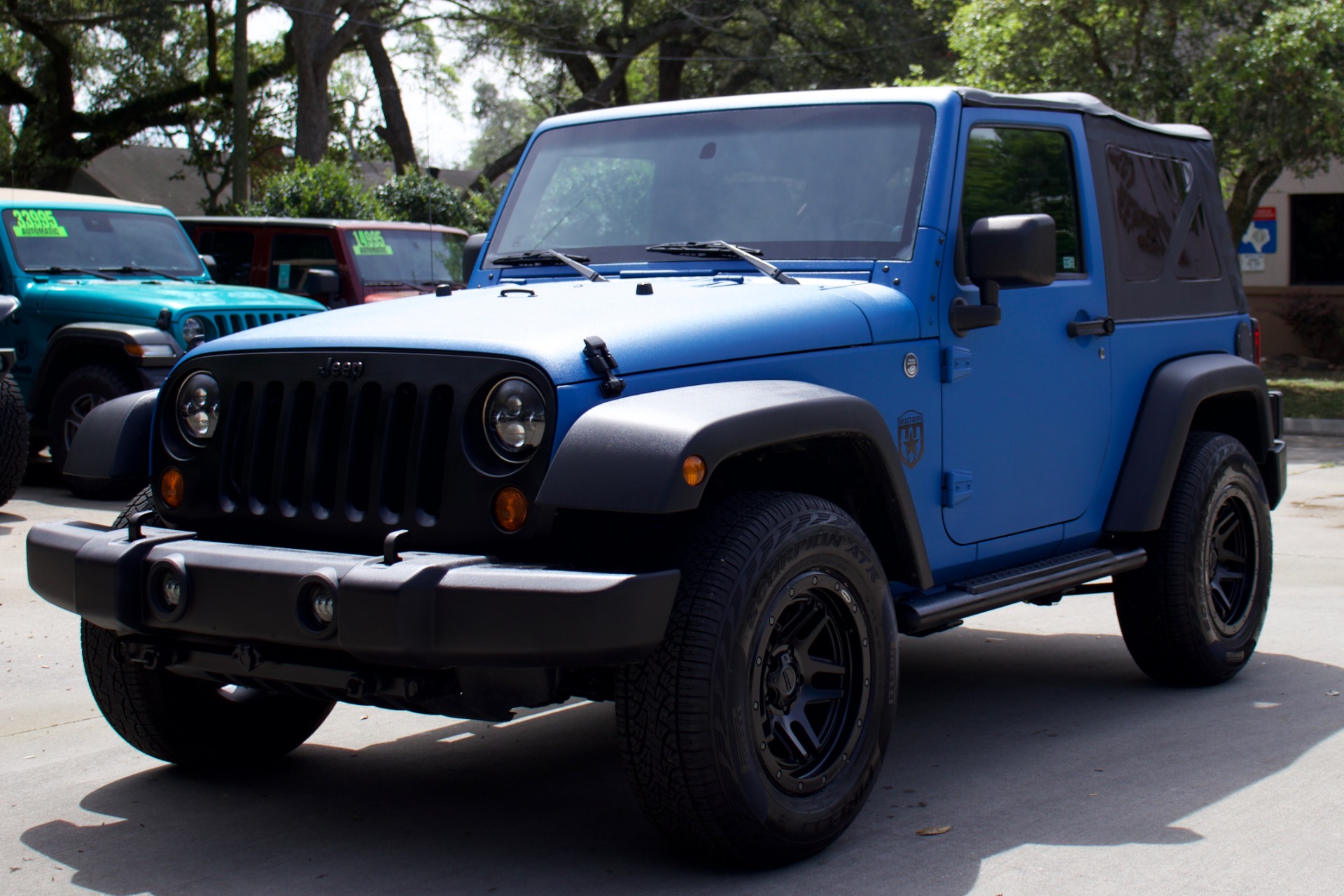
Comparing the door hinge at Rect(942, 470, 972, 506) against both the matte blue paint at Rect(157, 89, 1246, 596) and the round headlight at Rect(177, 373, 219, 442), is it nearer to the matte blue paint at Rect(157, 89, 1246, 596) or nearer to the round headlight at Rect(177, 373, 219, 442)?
the matte blue paint at Rect(157, 89, 1246, 596)

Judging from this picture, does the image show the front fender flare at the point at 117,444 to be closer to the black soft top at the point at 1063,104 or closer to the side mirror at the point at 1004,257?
the side mirror at the point at 1004,257

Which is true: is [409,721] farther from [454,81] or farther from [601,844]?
[454,81]

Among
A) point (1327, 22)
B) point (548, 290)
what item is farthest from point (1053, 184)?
point (1327, 22)

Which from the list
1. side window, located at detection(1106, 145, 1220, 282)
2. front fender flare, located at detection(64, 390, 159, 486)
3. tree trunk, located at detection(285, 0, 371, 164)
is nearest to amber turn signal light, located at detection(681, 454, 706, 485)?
front fender flare, located at detection(64, 390, 159, 486)

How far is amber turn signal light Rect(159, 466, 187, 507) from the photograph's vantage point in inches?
152

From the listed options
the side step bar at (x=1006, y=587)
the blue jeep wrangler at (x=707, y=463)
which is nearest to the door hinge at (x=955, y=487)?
the blue jeep wrangler at (x=707, y=463)

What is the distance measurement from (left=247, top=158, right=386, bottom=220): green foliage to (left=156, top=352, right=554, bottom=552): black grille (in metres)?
14.4

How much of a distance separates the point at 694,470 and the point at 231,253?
11.0 meters

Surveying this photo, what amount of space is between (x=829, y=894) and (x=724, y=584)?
761mm

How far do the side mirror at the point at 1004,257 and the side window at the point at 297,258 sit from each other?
29.8ft

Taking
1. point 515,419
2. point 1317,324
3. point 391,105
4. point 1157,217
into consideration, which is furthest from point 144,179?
point 515,419

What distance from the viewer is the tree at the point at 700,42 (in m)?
28.0

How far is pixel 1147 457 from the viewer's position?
509 centimetres

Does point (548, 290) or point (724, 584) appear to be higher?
point (548, 290)
